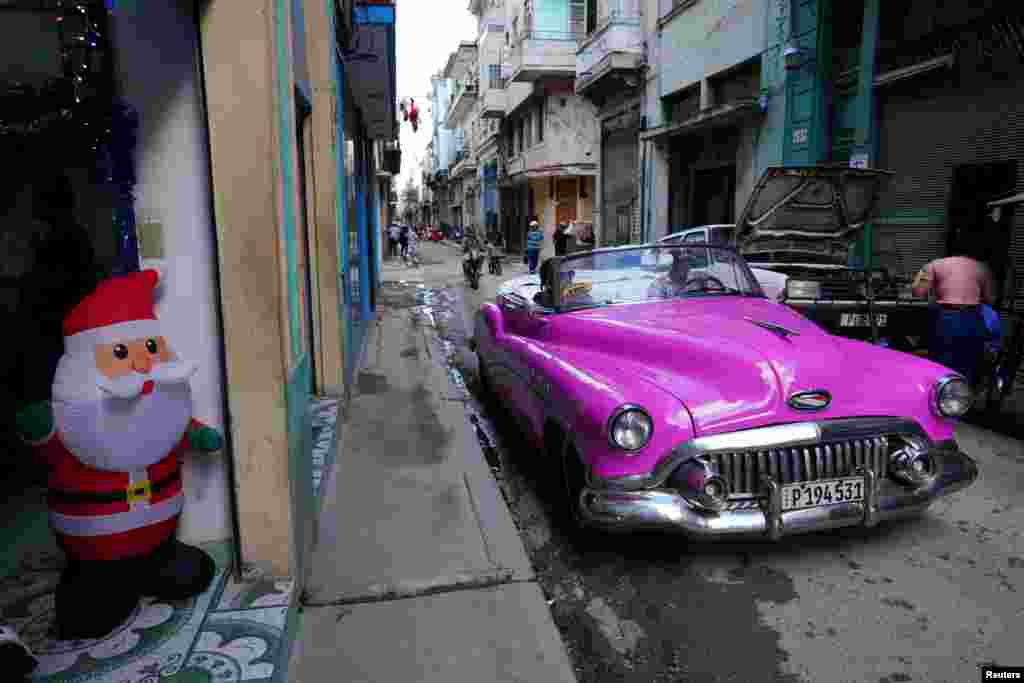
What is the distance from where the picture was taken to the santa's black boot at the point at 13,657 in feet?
6.10

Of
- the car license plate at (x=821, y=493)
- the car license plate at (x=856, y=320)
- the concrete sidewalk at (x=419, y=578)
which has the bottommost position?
the concrete sidewalk at (x=419, y=578)

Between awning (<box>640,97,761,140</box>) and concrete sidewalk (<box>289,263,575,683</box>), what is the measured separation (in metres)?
10.1

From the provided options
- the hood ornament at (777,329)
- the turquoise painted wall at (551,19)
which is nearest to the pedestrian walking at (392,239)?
the turquoise painted wall at (551,19)

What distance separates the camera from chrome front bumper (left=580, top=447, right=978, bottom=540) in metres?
3.02

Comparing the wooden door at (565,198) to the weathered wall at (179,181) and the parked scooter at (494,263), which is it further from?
the weathered wall at (179,181)

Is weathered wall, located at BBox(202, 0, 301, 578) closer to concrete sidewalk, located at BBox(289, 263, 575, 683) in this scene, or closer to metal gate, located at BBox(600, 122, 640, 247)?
concrete sidewalk, located at BBox(289, 263, 575, 683)

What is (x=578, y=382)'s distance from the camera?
353cm

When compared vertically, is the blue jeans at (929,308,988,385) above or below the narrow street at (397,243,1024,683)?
above

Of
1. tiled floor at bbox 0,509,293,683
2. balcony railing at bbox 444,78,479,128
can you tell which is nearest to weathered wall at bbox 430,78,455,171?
balcony railing at bbox 444,78,479,128

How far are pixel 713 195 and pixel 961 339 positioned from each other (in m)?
10.1

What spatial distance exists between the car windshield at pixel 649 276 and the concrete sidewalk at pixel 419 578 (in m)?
1.38

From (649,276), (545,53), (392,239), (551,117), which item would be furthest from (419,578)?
(392,239)

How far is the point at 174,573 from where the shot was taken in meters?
2.51

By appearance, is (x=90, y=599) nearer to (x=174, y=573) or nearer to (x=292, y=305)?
(x=174, y=573)
